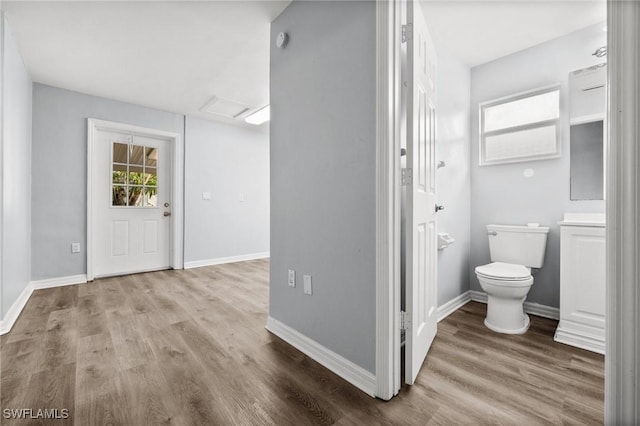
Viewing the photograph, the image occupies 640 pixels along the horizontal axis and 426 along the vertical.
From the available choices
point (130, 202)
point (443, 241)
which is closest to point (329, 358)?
point (443, 241)

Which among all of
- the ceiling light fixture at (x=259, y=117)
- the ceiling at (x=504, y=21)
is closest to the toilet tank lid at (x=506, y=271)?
the ceiling at (x=504, y=21)

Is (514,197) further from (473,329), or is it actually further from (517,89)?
(473,329)

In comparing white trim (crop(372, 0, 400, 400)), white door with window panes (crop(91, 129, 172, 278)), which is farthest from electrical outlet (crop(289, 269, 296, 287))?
white door with window panes (crop(91, 129, 172, 278))

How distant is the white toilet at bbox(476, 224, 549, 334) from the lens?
203 cm

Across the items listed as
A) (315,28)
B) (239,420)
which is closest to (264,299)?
(239,420)

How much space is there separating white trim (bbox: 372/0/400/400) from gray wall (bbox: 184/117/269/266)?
3.66 m

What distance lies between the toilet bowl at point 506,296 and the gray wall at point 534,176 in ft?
1.69

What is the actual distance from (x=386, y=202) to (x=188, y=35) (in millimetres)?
2220

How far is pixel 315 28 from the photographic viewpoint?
1.73 m

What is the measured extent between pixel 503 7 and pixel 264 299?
3.13m

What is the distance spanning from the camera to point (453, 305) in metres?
2.54

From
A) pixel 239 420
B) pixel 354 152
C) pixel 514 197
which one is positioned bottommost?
pixel 239 420

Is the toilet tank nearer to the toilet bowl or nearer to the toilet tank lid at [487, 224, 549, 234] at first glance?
the toilet tank lid at [487, 224, 549, 234]

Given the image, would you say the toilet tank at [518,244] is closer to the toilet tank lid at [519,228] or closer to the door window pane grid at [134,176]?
the toilet tank lid at [519,228]
